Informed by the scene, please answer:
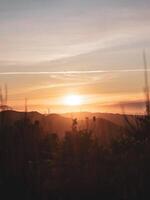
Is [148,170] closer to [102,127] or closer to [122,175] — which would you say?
[122,175]

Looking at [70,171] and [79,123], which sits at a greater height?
[79,123]

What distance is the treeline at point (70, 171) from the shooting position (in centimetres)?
730

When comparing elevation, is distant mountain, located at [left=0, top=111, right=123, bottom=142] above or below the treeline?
above

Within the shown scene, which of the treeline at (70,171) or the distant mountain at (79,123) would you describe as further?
the distant mountain at (79,123)

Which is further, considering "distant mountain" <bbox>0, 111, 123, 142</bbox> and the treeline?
"distant mountain" <bbox>0, 111, 123, 142</bbox>

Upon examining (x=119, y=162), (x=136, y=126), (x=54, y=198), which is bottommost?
(x=54, y=198)

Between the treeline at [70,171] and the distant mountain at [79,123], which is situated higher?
the distant mountain at [79,123]

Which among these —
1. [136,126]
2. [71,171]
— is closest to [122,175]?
[71,171]

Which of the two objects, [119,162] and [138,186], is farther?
[119,162]

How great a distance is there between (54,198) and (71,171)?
0.89m

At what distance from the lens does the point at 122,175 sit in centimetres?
754

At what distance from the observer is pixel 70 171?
8.12 metres

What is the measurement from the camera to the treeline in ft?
23.9

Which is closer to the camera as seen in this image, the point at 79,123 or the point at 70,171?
the point at 70,171
